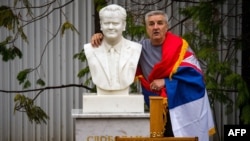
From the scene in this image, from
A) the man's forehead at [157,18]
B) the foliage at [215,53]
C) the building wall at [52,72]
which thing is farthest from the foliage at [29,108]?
the man's forehead at [157,18]

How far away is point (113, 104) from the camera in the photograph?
6.47m

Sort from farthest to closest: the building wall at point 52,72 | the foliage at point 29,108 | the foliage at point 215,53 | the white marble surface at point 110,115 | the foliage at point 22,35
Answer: the building wall at point 52,72 → the foliage at point 29,108 → the foliage at point 22,35 → the foliage at point 215,53 → the white marble surface at point 110,115

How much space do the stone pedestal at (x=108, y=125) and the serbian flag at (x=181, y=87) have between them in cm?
34

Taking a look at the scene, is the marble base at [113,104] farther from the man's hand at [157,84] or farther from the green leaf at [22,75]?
the green leaf at [22,75]

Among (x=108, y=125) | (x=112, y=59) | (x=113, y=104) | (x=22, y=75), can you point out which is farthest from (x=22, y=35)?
(x=108, y=125)

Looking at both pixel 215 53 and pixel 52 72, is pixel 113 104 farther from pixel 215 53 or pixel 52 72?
pixel 52 72

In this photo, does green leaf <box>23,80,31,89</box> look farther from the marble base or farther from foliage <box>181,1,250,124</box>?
the marble base

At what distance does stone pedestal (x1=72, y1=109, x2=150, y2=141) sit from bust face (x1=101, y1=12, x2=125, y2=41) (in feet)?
2.12

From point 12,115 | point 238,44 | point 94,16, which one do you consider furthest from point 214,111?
point 12,115

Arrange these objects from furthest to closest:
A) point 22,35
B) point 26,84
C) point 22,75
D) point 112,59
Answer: point 26,84, point 22,75, point 22,35, point 112,59

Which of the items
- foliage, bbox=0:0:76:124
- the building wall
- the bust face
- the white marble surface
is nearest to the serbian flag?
the white marble surface

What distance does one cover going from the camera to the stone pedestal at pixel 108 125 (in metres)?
6.37

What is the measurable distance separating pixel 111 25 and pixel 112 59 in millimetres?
289

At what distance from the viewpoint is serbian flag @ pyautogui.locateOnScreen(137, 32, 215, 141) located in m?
6.57
